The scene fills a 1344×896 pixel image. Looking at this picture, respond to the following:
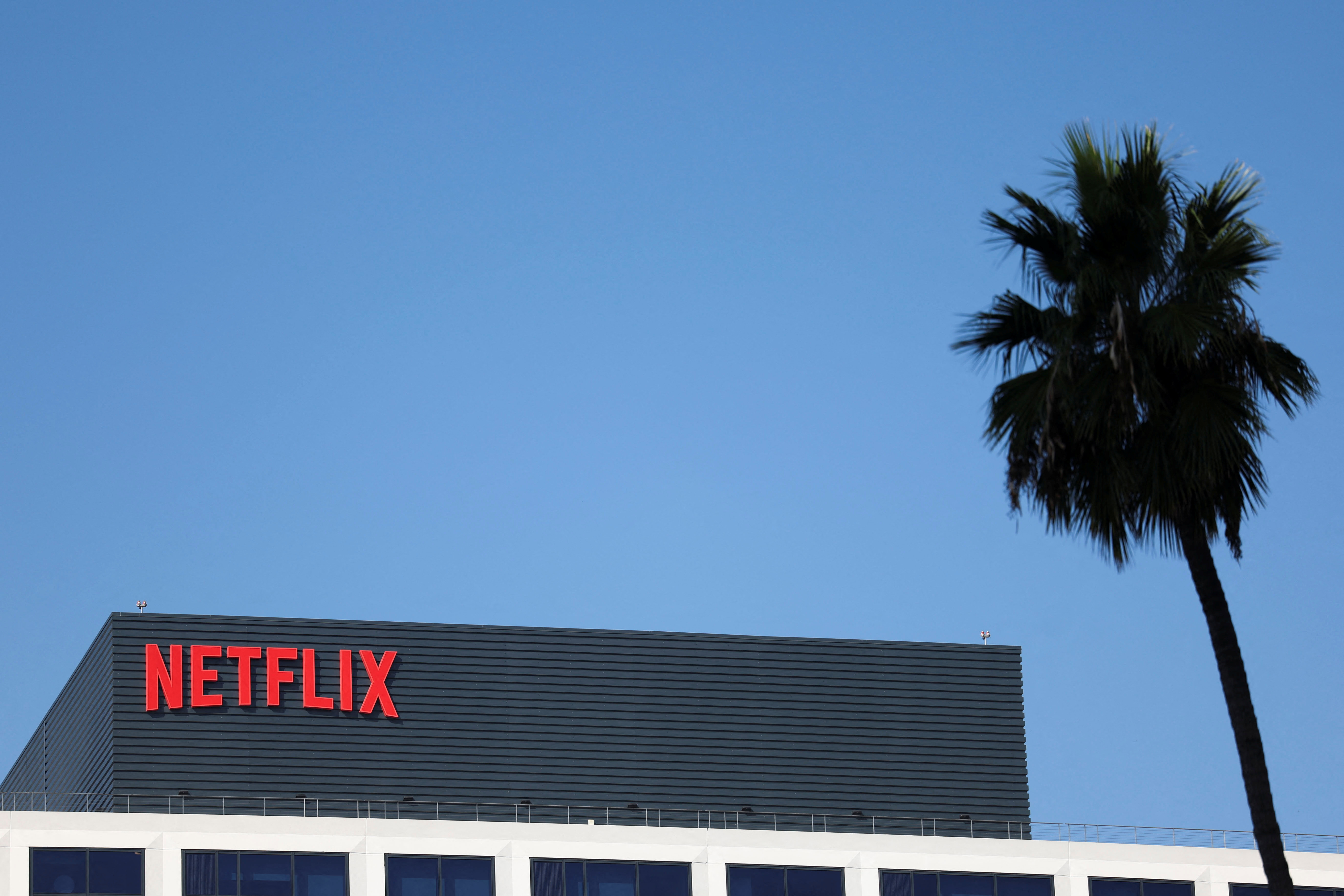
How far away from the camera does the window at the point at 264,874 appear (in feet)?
186

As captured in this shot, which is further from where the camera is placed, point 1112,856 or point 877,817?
point 877,817

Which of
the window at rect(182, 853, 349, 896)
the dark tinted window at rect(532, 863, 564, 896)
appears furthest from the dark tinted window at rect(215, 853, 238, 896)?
the dark tinted window at rect(532, 863, 564, 896)

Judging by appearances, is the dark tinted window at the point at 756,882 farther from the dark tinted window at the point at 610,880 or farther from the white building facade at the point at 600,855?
the dark tinted window at the point at 610,880

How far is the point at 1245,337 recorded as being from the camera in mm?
30562

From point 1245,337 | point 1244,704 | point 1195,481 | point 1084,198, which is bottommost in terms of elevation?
point 1244,704

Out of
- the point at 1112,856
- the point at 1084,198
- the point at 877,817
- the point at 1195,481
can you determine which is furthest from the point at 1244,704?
the point at 877,817

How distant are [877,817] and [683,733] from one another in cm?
717

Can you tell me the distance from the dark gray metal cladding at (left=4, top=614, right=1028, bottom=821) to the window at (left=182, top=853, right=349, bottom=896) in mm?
5696

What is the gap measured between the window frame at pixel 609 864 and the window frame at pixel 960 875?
6006mm

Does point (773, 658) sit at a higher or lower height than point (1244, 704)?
higher

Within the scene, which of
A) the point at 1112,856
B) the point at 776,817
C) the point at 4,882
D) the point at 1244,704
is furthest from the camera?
the point at 776,817

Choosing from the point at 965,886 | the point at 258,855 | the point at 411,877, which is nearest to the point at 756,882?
the point at 965,886

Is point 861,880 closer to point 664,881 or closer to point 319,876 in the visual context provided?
point 664,881

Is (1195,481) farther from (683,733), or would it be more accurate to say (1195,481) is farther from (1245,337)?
(683,733)
